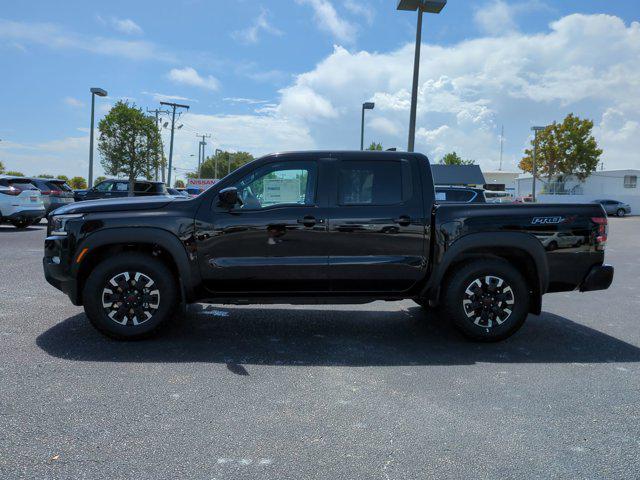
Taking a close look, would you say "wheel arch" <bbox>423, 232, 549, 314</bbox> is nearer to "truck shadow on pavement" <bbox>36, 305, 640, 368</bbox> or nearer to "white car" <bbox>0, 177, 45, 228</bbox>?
"truck shadow on pavement" <bbox>36, 305, 640, 368</bbox>

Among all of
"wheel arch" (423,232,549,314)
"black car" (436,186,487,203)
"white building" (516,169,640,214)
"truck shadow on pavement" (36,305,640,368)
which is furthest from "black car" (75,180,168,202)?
"white building" (516,169,640,214)

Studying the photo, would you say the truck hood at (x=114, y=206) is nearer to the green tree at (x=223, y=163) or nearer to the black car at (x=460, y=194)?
the black car at (x=460, y=194)

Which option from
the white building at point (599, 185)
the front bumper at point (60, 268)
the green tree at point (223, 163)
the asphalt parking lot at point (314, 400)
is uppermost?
the green tree at point (223, 163)

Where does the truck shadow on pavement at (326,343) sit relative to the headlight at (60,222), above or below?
below

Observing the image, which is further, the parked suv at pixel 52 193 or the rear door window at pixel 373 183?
the parked suv at pixel 52 193

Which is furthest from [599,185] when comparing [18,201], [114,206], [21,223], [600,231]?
[114,206]

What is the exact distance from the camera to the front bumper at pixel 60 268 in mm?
5160

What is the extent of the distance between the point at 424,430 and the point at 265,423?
99 cm

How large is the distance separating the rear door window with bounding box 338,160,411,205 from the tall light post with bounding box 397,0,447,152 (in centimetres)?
914

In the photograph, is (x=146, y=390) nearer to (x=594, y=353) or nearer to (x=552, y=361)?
(x=552, y=361)

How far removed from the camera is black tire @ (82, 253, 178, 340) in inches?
201

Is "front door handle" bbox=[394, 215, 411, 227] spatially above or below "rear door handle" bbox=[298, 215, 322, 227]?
above

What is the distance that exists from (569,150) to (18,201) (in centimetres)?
5217

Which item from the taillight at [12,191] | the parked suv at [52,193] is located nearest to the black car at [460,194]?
the taillight at [12,191]
